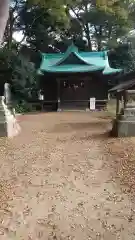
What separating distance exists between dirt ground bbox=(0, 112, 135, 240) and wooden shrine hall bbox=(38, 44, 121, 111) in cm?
1553

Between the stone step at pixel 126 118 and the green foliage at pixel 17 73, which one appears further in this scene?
the green foliage at pixel 17 73

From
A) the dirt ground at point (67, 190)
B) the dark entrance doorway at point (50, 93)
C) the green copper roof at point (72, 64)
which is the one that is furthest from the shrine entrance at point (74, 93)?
the dirt ground at point (67, 190)

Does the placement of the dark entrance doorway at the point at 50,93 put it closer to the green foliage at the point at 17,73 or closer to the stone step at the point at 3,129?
the green foliage at the point at 17,73

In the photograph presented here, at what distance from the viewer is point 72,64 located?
27.1 metres

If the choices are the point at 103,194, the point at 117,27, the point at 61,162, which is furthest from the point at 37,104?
the point at 103,194

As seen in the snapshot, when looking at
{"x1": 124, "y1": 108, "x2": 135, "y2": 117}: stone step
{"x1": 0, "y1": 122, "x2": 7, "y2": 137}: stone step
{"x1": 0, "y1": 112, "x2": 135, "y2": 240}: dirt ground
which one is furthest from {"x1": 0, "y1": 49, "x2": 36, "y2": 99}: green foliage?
{"x1": 124, "y1": 108, "x2": 135, "y2": 117}: stone step

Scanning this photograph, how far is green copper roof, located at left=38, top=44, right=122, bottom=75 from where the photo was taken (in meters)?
25.8

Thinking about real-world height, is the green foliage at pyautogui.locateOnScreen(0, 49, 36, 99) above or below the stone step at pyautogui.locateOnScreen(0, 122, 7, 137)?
above

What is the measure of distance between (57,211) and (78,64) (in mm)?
22120

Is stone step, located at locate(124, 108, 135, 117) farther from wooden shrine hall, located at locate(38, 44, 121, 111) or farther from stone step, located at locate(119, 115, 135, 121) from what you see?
wooden shrine hall, located at locate(38, 44, 121, 111)

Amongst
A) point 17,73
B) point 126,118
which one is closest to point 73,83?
point 17,73

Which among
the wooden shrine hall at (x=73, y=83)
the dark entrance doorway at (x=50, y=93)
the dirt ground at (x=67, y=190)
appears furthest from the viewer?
the dark entrance doorway at (x=50, y=93)

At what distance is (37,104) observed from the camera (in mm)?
27734

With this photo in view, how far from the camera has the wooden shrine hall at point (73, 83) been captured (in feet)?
86.8
